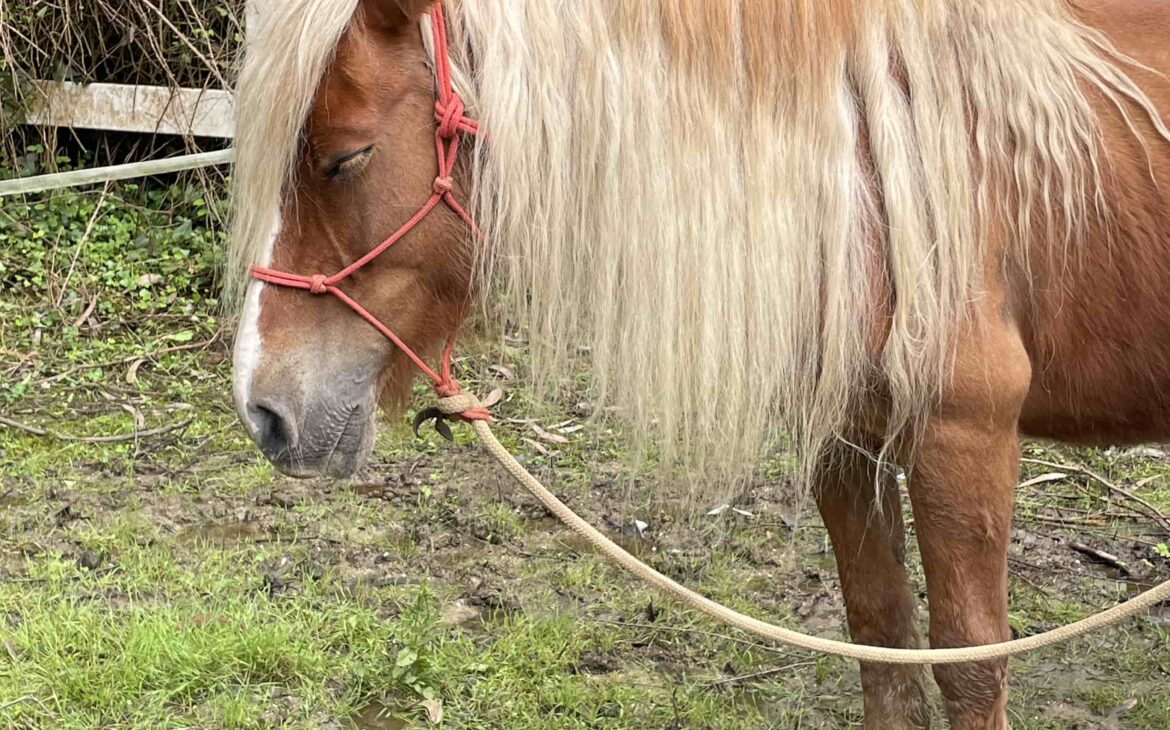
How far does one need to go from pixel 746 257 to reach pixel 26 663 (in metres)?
2.16

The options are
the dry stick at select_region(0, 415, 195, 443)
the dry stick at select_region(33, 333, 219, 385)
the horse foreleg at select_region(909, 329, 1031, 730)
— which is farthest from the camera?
the dry stick at select_region(33, 333, 219, 385)

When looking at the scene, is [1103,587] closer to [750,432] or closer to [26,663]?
[750,432]

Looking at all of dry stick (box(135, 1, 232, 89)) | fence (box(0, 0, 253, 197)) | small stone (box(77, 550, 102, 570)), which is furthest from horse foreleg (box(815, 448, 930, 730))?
fence (box(0, 0, 253, 197))

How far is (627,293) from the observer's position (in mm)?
2086

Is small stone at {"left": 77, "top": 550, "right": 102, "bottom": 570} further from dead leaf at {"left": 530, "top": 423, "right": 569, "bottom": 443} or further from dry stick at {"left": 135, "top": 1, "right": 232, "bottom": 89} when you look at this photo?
dry stick at {"left": 135, "top": 1, "right": 232, "bottom": 89}

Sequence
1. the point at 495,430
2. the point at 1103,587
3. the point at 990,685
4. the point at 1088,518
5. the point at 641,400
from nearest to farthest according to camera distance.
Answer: the point at 641,400
the point at 990,685
the point at 1103,587
the point at 1088,518
the point at 495,430

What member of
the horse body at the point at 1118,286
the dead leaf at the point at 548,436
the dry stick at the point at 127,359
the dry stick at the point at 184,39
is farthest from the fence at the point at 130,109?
the horse body at the point at 1118,286

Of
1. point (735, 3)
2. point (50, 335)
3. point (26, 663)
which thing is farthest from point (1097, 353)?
point (50, 335)

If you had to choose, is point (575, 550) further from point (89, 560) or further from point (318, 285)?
point (318, 285)

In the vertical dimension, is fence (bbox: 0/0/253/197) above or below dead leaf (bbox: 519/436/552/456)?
above

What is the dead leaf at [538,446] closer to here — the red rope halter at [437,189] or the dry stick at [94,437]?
the dry stick at [94,437]

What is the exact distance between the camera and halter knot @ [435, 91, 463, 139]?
6.43 feet

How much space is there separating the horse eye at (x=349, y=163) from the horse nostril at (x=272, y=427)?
41cm

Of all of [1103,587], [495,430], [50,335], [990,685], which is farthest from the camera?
[50,335]
